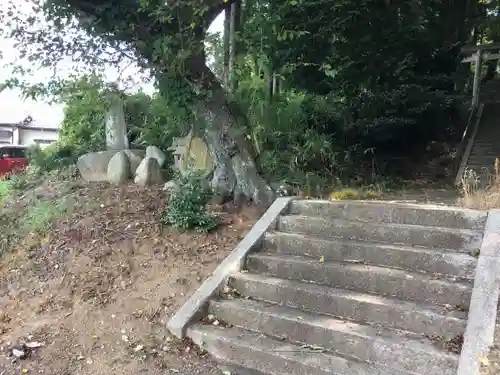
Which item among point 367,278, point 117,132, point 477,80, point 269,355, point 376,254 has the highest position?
point 477,80

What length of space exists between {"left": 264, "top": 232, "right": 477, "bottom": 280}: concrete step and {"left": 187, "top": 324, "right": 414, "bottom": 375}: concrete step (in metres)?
0.96

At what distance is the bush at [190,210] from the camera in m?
4.90

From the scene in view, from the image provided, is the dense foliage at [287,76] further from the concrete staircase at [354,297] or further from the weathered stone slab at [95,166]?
the concrete staircase at [354,297]

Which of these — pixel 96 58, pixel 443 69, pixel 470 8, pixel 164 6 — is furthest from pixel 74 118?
pixel 470 8

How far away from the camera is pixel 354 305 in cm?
335

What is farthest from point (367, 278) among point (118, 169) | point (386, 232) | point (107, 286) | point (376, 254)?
point (118, 169)

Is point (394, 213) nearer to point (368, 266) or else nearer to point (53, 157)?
point (368, 266)

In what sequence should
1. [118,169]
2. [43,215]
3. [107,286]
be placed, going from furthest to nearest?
[118,169], [43,215], [107,286]

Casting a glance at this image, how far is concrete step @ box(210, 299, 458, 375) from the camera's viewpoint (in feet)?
9.21

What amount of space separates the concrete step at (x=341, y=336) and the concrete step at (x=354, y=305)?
77 mm

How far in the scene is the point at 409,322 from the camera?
3121 mm

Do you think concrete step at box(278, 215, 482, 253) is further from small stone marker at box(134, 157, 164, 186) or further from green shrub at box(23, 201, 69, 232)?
green shrub at box(23, 201, 69, 232)

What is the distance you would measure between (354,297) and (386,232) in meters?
0.82

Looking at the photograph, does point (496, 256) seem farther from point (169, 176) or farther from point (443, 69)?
point (443, 69)
